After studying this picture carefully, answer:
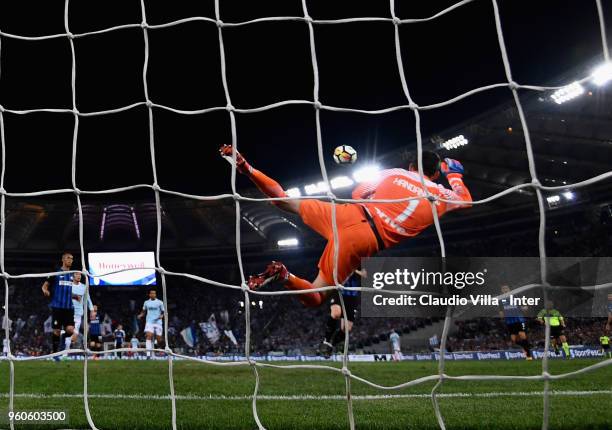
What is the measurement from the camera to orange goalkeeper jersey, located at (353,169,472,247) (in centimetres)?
388

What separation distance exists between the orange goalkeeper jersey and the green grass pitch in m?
1.28

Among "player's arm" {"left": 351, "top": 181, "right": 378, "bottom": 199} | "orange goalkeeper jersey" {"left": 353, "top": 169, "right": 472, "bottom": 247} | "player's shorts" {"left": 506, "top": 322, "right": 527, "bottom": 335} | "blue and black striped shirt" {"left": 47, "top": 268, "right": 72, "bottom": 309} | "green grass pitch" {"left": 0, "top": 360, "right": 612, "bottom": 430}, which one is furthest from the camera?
"player's shorts" {"left": 506, "top": 322, "right": 527, "bottom": 335}

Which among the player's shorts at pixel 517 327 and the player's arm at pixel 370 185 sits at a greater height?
the player's arm at pixel 370 185

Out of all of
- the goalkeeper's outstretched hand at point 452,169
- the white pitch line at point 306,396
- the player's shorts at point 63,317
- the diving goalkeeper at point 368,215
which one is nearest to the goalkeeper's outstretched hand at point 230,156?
the diving goalkeeper at point 368,215

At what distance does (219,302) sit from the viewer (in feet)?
94.4

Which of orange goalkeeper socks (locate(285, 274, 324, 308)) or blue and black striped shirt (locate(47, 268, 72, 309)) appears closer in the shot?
orange goalkeeper socks (locate(285, 274, 324, 308))

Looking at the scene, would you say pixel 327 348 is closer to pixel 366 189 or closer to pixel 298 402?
pixel 298 402

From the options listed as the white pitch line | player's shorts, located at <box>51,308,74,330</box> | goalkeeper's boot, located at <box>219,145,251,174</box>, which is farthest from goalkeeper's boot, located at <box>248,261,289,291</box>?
player's shorts, located at <box>51,308,74,330</box>

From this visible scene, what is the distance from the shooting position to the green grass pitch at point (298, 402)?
325 centimetres

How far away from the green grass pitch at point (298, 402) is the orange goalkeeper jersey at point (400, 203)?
1278 mm

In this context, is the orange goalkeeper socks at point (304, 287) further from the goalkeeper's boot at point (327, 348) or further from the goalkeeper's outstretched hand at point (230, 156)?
the goalkeeper's boot at point (327, 348)

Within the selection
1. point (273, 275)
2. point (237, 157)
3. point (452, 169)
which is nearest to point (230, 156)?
point (237, 157)

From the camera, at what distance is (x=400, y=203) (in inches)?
159

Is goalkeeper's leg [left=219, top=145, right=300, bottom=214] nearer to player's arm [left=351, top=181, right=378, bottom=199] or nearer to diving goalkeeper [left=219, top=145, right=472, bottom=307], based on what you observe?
diving goalkeeper [left=219, top=145, right=472, bottom=307]
